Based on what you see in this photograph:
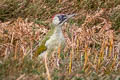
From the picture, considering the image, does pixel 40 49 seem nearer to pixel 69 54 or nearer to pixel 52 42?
pixel 52 42

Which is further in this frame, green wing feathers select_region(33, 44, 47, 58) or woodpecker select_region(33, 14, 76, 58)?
green wing feathers select_region(33, 44, 47, 58)

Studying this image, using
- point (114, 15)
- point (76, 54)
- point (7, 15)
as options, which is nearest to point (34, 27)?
point (7, 15)

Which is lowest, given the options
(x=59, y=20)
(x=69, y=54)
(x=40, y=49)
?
(x=69, y=54)

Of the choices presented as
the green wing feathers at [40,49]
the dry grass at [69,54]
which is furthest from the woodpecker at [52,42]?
the dry grass at [69,54]

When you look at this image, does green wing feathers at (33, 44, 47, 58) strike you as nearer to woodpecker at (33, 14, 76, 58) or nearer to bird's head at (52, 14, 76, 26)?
woodpecker at (33, 14, 76, 58)

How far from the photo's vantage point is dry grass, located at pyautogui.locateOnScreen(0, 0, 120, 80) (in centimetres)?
436

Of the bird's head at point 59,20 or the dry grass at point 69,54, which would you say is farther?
the bird's head at point 59,20

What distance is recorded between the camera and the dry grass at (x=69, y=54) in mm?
4363

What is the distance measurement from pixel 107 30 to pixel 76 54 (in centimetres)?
234

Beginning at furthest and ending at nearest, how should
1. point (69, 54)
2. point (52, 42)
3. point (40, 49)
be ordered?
point (69, 54), point (40, 49), point (52, 42)

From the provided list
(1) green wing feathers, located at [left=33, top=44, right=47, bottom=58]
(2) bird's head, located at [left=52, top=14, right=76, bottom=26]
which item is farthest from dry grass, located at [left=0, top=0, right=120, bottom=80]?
(2) bird's head, located at [left=52, top=14, right=76, bottom=26]

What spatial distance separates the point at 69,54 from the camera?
6.28 meters

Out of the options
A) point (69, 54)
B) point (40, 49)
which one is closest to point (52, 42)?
point (40, 49)

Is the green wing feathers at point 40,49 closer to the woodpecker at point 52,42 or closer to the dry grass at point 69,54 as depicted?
the woodpecker at point 52,42
